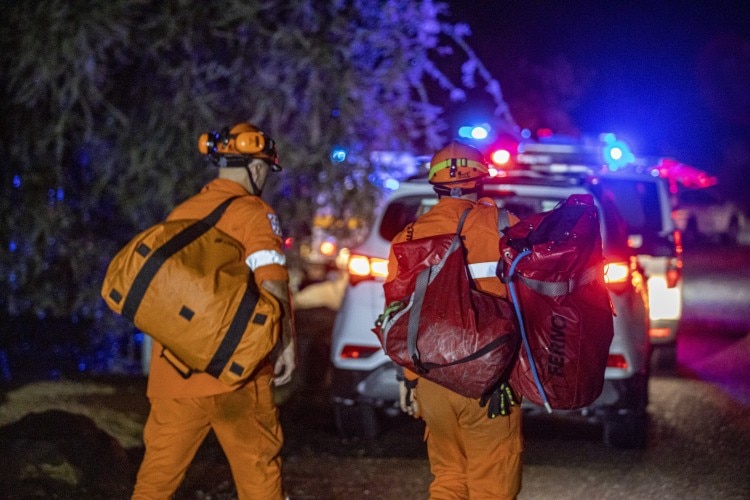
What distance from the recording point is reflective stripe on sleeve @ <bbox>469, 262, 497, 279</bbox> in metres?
4.12

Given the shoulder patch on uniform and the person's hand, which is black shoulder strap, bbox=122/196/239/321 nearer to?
the shoulder patch on uniform

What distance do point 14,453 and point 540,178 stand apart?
3.50m

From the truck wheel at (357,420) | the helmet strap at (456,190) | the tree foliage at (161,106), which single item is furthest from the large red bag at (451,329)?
the tree foliage at (161,106)

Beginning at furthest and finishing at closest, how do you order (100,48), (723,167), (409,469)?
(723,167) < (100,48) < (409,469)

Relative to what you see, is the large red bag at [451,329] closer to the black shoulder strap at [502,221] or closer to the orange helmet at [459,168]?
the black shoulder strap at [502,221]

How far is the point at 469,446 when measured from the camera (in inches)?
164

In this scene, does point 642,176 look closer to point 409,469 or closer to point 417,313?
point 409,469

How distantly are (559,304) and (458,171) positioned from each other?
2.53ft

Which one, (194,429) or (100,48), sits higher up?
(100,48)

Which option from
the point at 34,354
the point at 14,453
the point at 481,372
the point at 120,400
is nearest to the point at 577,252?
the point at 481,372

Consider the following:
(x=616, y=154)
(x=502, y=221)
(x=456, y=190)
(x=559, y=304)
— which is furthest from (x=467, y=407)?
(x=616, y=154)

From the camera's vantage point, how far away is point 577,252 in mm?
3822

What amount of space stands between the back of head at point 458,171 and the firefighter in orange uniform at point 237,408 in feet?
2.36

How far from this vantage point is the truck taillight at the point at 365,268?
255 inches
